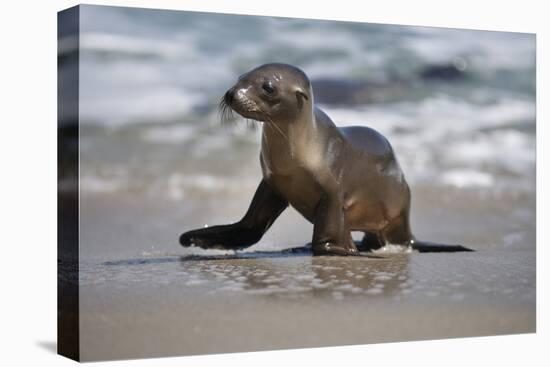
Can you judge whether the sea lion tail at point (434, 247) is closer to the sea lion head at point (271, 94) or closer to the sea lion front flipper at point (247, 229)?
the sea lion front flipper at point (247, 229)

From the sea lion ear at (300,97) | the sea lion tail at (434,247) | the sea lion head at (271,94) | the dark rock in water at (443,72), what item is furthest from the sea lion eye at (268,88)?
the sea lion tail at (434,247)

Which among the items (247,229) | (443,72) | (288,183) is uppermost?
(443,72)

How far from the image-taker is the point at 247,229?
30.9ft

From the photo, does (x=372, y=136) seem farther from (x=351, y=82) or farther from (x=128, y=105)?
(x=128, y=105)

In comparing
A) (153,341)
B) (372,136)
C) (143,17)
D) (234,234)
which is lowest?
(153,341)

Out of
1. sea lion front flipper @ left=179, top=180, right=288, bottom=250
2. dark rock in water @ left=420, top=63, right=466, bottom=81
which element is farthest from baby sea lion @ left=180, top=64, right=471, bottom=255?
dark rock in water @ left=420, top=63, right=466, bottom=81

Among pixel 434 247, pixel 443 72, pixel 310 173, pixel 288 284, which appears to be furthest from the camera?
pixel 434 247

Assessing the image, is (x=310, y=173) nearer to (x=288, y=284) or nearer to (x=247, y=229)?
(x=247, y=229)

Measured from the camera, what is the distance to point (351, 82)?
948 cm

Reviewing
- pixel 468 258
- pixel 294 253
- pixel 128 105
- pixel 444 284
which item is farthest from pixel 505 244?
pixel 128 105

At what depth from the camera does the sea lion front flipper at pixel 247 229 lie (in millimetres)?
9305

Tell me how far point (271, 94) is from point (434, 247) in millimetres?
2378

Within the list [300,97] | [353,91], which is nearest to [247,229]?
[300,97]

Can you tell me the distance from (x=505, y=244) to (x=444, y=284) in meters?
1.49
